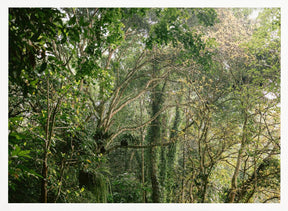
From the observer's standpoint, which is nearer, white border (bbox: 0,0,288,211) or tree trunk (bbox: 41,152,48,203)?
tree trunk (bbox: 41,152,48,203)

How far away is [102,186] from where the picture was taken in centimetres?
320

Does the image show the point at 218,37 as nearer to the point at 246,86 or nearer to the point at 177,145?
the point at 246,86

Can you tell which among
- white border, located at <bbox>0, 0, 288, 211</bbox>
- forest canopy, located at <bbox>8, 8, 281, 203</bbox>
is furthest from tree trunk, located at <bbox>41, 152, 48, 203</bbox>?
white border, located at <bbox>0, 0, 288, 211</bbox>

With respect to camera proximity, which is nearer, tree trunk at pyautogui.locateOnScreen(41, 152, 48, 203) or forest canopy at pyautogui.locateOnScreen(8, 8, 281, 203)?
tree trunk at pyautogui.locateOnScreen(41, 152, 48, 203)

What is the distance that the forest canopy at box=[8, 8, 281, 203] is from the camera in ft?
7.21

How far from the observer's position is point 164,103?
4.51 metres

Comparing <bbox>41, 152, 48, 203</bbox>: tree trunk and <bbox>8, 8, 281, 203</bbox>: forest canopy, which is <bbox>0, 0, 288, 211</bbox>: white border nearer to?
<bbox>8, 8, 281, 203</bbox>: forest canopy
